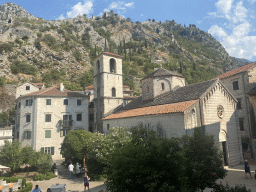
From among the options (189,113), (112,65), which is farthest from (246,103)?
(112,65)

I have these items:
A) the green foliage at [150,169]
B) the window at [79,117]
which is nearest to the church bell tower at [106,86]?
the window at [79,117]

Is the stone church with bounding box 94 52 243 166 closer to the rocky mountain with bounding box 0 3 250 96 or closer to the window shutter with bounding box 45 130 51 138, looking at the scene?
the window shutter with bounding box 45 130 51 138

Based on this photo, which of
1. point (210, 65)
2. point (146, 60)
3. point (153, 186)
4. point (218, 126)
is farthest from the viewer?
point (210, 65)

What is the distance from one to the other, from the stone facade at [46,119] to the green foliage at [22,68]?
103ft

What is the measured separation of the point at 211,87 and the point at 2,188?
74.3 feet

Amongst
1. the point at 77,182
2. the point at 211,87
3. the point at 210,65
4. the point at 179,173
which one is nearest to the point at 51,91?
the point at 77,182

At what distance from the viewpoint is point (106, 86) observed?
3091cm

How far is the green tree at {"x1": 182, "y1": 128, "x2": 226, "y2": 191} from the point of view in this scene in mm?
9234

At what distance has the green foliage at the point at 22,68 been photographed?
2233 inches

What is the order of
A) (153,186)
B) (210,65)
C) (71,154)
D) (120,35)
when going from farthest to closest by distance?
(120,35), (210,65), (71,154), (153,186)

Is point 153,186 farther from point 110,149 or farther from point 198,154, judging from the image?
point 110,149

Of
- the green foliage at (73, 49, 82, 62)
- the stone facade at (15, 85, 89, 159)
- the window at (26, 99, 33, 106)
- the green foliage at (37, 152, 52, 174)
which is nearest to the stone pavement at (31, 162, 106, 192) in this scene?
the green foliage at (37, 152, 52, 174)

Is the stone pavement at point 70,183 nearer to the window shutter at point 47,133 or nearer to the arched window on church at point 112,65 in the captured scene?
the window shutter at point 47,133

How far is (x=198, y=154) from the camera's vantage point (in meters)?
10.3
